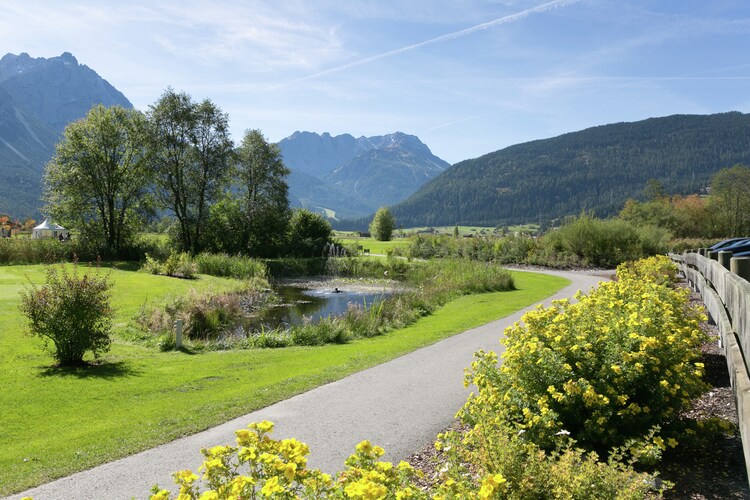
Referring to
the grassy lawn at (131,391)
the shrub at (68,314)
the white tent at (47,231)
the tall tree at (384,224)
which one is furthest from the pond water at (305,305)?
the tall tree at (384,224)

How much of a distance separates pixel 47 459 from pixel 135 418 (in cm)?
143

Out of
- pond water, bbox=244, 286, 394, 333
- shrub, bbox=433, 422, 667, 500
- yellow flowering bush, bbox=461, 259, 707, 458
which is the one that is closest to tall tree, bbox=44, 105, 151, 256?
pond water, bbox=244, 286, 394, 333

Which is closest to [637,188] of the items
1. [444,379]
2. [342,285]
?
[342,285]

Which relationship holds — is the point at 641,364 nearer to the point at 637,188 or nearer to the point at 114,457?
the point at 114,457

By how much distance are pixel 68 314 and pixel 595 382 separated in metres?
9.38

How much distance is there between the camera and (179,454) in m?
5.60

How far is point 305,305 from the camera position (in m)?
22.9

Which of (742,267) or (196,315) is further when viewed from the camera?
(196,315)

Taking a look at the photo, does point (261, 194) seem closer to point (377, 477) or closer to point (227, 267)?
point (227, 267)

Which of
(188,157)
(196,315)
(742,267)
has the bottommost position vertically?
(196,315)

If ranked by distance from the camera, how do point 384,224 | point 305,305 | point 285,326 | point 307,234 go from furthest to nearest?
point 384,224 → point 307,234 → point 305,305 → point 285,326

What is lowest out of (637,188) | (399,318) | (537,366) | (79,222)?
(399,318)

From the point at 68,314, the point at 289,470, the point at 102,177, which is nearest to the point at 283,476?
the point at 289,470

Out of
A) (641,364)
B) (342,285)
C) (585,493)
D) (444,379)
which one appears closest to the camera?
(585,493)
